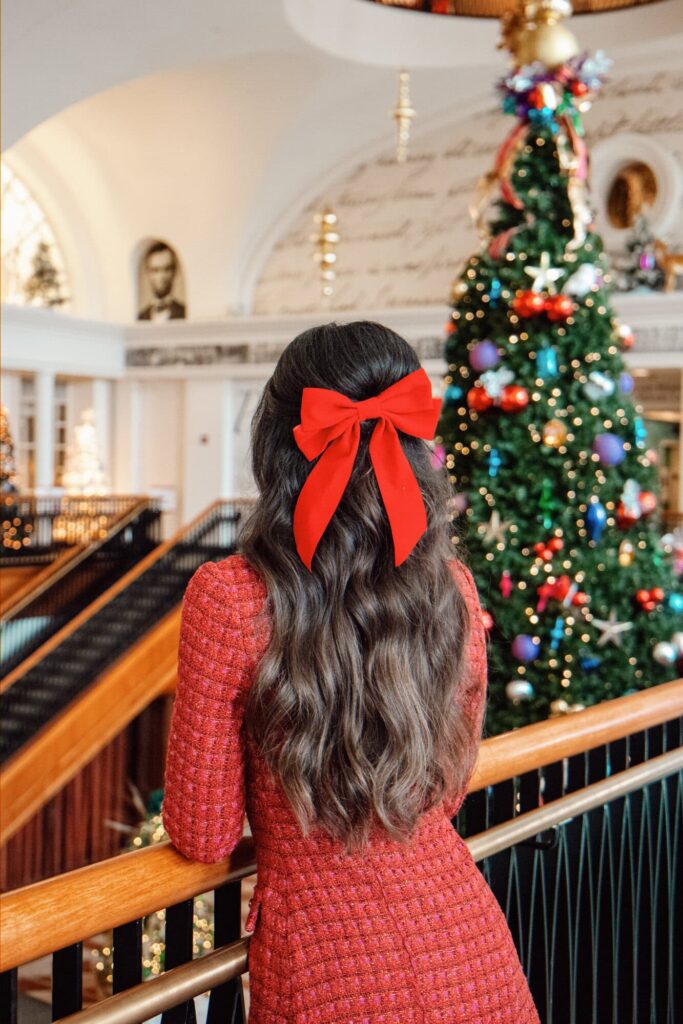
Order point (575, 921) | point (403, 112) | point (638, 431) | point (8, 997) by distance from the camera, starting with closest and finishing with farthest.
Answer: point (8, 997), point (575, 921), point (638, 431), point (403, 112)

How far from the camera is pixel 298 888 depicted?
5.21ft

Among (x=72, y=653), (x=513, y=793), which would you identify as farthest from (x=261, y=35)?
(x=513, y=793)

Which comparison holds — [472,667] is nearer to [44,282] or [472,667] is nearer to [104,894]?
[104,894]

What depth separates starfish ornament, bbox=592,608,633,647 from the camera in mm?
5828

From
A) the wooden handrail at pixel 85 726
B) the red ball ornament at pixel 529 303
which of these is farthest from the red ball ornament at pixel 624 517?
the wooden handrail at pixel 85 726

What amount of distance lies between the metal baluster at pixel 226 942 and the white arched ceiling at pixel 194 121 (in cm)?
1072

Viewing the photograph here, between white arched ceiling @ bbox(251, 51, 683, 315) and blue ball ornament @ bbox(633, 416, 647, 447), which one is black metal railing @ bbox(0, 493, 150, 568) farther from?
blue ball ornament @ bbox(633, 416, 647, 447)

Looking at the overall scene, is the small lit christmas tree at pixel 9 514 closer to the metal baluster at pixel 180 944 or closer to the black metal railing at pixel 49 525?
the black metal railing at pixel 49 525

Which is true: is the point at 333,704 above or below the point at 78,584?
above

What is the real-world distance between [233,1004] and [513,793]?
0.81m

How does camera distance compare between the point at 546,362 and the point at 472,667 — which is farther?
the point at 546,362

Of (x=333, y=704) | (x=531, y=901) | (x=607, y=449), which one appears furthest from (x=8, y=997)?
(x=607, y=449)

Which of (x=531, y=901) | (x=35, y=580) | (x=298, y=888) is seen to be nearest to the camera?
(x=298, y=888)

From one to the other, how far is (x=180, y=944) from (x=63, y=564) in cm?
1195
